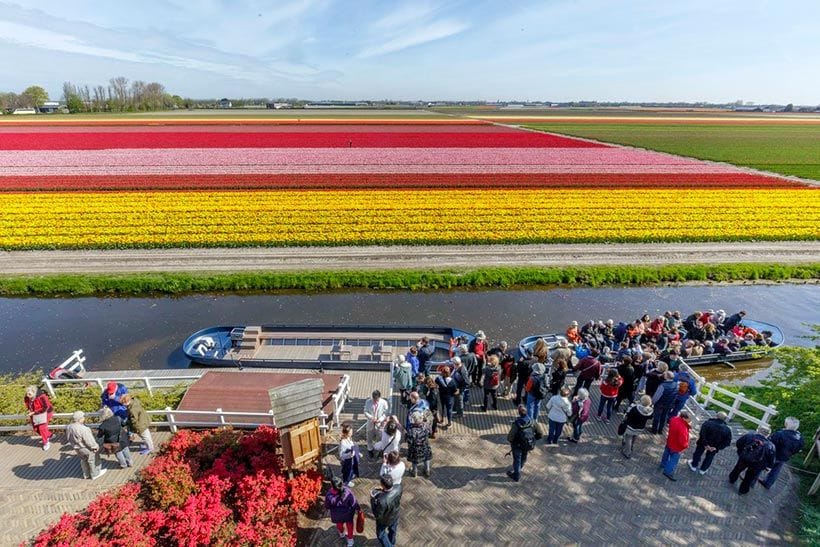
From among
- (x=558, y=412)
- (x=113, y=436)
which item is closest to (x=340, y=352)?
(x=113, y=436)

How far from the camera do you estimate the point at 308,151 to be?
62281 millimetres

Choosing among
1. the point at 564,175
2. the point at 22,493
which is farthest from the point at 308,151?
A: the point at 22,493

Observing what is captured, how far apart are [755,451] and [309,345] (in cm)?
1415

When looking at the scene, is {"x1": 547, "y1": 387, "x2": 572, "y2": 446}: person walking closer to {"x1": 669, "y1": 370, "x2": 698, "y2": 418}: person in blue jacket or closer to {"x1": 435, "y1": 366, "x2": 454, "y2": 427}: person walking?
{"x1": 435, "y1": 366, "x2": 454, "y2": 427}: person walking

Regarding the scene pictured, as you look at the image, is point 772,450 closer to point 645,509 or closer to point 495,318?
point 645,509

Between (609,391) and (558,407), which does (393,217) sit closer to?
(609,391)

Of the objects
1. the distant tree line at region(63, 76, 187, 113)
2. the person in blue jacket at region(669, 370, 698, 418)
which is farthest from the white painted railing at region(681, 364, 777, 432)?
the distant tree line at region(63, 76, 187, 113)

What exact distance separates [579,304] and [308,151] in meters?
50.4

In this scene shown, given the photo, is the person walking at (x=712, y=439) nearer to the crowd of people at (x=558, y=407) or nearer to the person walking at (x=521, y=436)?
the crowd of people at (x=558, y=407)

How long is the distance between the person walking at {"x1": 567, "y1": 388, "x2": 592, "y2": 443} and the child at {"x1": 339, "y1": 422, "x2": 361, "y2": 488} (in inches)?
222

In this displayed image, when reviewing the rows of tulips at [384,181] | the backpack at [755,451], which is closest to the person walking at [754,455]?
the backpack at [755,451]

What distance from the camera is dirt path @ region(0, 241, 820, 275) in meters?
25.5

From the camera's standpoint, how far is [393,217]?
3325 cm

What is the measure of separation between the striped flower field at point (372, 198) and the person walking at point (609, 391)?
18349mm
